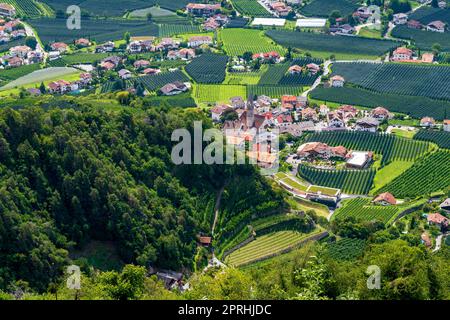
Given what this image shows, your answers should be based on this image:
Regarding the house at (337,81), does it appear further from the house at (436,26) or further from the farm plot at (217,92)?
the house at (436,26)

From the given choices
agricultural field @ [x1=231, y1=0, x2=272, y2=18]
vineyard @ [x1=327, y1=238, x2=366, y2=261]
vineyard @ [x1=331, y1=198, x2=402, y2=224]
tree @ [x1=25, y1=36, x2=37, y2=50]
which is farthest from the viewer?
agricultural field @ [x1=231, y1=0, x2=272, y2=18]

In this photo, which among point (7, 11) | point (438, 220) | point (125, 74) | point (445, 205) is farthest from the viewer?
point (7, 11)

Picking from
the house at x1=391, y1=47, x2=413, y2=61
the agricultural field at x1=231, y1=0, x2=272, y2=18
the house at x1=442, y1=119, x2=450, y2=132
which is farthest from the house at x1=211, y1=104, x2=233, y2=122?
the agricultural field at x1=231, y1=0, x2=272, y2=18

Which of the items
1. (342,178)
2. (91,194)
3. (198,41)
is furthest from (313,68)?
(91,194)

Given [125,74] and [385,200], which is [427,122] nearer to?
[385,200]

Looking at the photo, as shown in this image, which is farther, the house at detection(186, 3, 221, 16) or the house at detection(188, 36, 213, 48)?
the house at detection(186, 3, 221, 16)

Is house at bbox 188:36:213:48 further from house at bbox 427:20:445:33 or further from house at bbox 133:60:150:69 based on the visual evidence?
house at bbox 427:20:445:33

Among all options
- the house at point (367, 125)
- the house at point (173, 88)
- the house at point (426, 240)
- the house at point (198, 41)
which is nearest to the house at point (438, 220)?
the house at point (426, 240)
